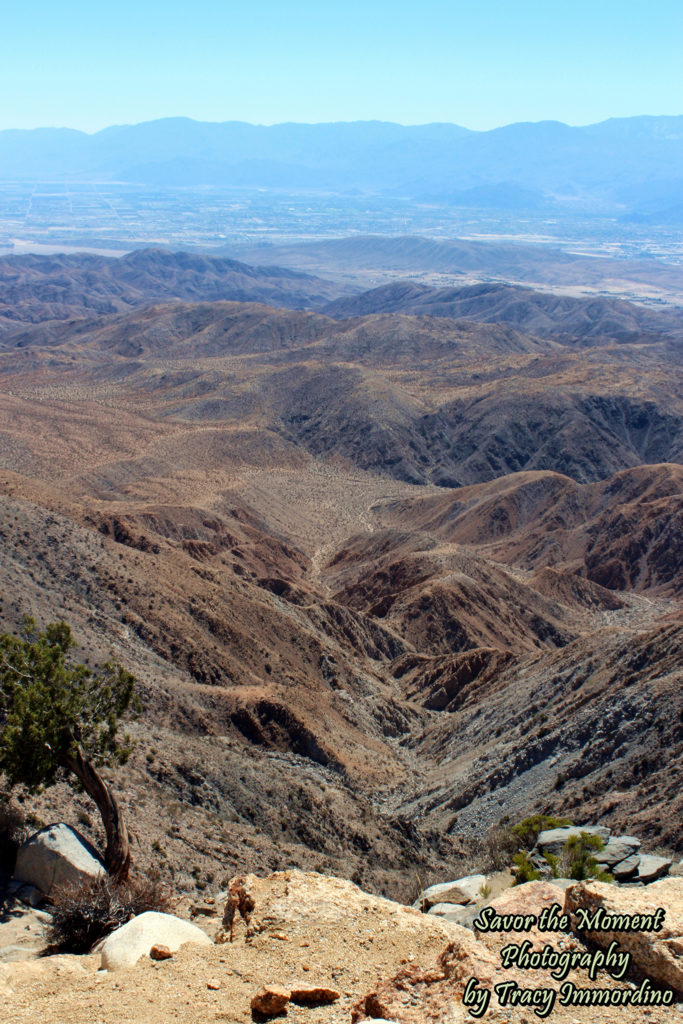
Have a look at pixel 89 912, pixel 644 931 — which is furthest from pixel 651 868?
pixel 89 912

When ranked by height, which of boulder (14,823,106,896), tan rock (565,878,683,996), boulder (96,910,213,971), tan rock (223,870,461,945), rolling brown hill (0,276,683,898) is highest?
tan rock (565,878,683,996)

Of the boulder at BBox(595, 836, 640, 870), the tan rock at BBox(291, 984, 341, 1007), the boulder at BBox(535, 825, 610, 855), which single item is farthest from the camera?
the boulder at BBox(535, 825, 610, 855)

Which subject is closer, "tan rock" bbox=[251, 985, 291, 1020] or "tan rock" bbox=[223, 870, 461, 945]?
"tan rock" bbox=[251, 985, 291, 1020]

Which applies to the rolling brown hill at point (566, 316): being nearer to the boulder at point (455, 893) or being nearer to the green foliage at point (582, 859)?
the green foliage at point (582, 859)

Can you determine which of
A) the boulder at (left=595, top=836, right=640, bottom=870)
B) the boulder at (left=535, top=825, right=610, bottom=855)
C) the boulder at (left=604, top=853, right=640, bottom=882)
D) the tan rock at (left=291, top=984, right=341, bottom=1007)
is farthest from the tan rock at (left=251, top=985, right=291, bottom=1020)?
the boulder at (left=535, top=825, right=610, bottom=855)

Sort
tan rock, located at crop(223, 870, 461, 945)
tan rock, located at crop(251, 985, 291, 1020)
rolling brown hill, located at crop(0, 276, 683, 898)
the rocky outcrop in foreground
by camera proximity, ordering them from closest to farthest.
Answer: the rocky outcrop in foreground < tan rock, located at crop(251, 985, 291, 1020) < tan rock, located at crop(223, 870, 461, 945) < rolling brown hill, located at crop(0, 276, 683, 898)

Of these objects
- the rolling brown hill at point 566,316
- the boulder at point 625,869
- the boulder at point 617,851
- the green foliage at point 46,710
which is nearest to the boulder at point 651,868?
the boulder at point 625,869

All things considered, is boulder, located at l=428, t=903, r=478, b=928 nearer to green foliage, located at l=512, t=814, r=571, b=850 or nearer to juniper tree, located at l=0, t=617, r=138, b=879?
green foliage, located at l=512, t=814, r=571, b=850
